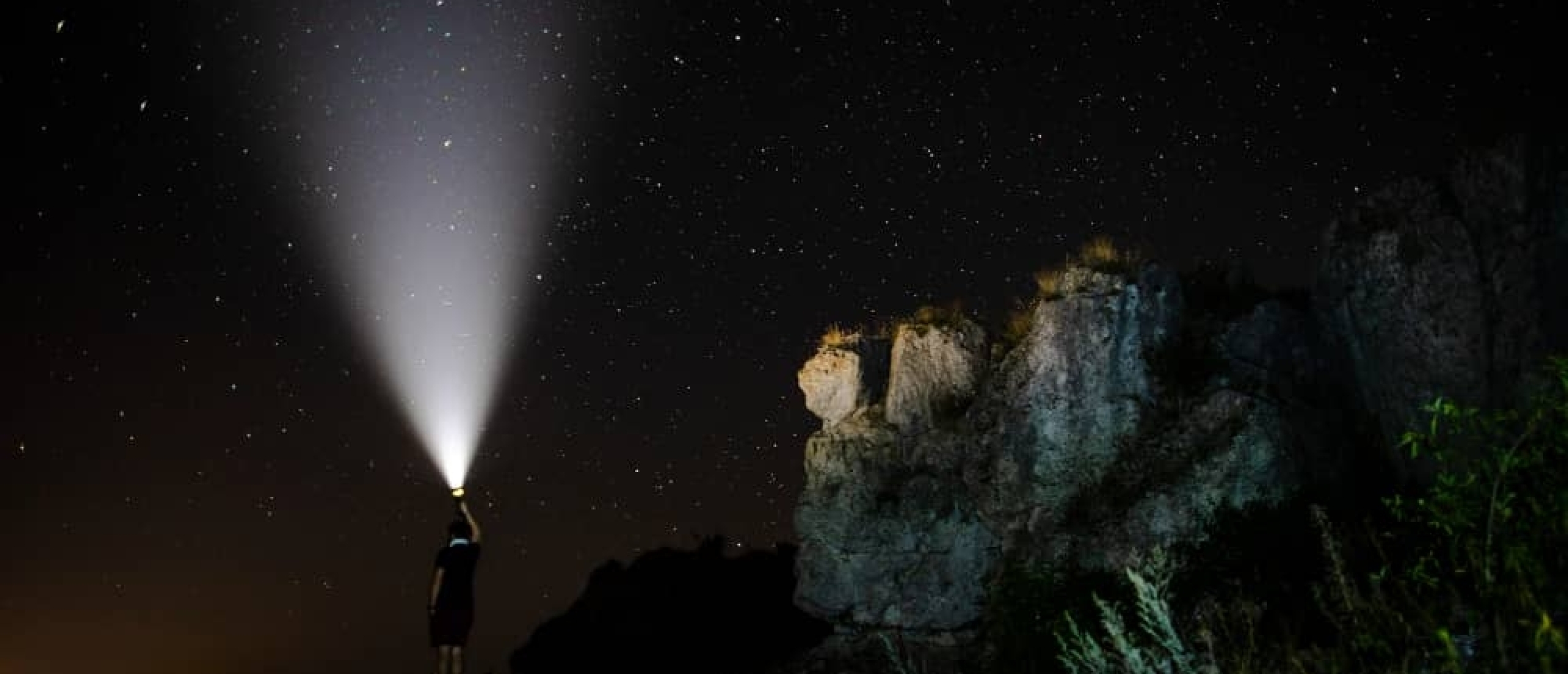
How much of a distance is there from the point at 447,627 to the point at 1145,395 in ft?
50.5

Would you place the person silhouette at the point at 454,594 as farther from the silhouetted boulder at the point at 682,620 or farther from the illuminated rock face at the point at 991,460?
the silhouetted boulder at the point at 682,620

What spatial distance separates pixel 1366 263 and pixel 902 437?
12.4m

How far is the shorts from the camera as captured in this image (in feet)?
47.4

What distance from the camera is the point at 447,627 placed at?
14414mm

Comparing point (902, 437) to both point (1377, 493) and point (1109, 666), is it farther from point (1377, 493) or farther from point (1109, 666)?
point (1109, 666)

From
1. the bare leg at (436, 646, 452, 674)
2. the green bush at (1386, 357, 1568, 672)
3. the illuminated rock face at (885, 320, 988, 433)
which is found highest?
the illuminated rock face at (885, 320, 988, 433)

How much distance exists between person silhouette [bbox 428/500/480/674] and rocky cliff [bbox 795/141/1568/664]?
40.5ft

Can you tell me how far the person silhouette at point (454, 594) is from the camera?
14484 mm

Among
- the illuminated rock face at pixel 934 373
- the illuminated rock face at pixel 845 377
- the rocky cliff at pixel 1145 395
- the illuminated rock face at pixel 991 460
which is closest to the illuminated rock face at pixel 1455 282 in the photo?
the rocky cliff at pixel 1145 395

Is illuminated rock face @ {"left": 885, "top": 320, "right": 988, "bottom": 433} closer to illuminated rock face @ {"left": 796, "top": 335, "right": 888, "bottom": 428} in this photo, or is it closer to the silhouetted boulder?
illuminated rock face @ {"left": 796, "top": 335, "right": 888, "bottom": 428}

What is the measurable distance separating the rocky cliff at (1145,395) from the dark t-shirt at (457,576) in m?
12.3

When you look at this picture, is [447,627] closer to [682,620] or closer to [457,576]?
[457,576]

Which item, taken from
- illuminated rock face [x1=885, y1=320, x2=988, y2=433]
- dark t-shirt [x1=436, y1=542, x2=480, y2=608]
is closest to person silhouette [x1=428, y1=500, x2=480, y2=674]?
dark t-shirt [x1=436, y1=542, x2=480, y2=608]

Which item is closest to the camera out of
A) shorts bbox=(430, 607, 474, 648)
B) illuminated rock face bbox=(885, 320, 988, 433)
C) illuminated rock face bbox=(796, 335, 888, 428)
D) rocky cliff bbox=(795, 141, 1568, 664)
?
shorts bbox=(430, 607, 474, 648)
